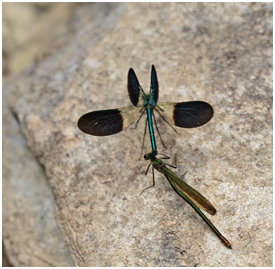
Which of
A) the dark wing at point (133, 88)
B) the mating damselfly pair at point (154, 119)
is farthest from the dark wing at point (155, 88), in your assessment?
the dark wing at point (133, 88)

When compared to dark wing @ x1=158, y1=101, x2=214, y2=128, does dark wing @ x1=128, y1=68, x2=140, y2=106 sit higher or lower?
higher

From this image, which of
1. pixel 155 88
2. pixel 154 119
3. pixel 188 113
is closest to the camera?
pixel 188 113

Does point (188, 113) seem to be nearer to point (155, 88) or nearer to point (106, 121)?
point (155, 88)

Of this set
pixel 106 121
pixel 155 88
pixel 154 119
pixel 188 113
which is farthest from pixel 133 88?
pixel 188 113

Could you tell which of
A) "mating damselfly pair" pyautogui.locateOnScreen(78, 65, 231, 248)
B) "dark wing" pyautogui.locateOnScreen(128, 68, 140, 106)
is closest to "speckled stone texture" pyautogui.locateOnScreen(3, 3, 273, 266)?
"mating damselfly pair" pyautogui.locateOnScreen(78, 65, 231, 248)

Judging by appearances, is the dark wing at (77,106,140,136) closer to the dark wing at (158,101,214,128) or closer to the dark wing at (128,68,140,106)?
the dark wing at (128,68,140,106)

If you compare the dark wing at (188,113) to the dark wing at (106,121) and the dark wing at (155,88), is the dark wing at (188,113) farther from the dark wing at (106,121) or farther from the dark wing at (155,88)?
the dark wing at (106,121)

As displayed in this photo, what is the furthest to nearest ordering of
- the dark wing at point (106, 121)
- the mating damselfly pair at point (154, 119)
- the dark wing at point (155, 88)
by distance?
the dark wing at point (155, 88) → the dark wing at point (106, 121) → the mating damselfly pair at point (154, 119)

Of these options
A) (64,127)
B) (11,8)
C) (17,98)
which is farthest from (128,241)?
(11,8)
